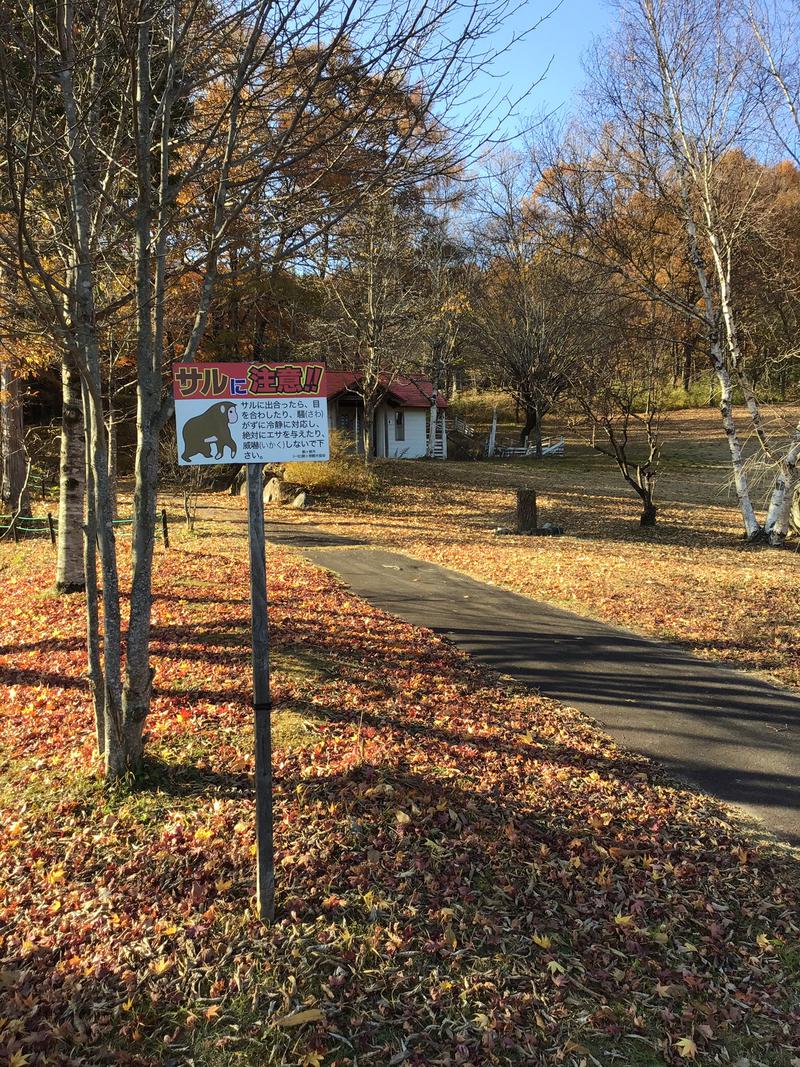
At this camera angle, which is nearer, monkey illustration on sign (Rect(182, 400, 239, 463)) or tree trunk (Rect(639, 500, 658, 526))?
monkey illustration on sign (Rect(182, 400, 239, 463))

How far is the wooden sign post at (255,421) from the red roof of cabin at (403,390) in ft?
85.6

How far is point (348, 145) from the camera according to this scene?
12.9 feet

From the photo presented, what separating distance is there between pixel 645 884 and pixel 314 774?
2.11 metres

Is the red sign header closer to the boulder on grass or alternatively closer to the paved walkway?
the paved walkway

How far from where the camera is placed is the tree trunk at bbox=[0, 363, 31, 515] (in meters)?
13.8

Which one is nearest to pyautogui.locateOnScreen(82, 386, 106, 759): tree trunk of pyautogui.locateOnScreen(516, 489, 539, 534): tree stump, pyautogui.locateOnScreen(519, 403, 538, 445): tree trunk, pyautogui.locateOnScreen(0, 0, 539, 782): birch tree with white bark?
pyautogui.locateOnScreen(0, 0, 539, 782): birch tree with white bark

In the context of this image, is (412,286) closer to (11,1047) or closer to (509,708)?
(509,708)

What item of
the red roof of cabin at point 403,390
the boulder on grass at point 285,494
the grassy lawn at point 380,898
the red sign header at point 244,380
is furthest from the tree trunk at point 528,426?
the red sign header at point 244,380

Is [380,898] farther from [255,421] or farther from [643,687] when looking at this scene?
[643,687]

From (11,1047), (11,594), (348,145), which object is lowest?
(11,1047)

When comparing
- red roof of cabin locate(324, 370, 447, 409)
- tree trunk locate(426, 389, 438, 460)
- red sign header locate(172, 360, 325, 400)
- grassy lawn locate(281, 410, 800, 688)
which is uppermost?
red roof of cabin locate(324, 370, 447, 409)

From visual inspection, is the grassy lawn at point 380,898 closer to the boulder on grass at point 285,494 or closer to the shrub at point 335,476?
the boulder on grass at point 285,494

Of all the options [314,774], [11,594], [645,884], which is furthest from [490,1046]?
[11,594]

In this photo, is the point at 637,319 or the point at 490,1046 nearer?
the point at 490,1046
